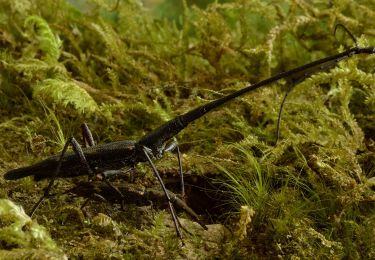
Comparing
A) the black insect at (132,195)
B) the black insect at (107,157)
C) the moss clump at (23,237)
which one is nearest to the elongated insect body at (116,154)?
the black insect at (107,157)

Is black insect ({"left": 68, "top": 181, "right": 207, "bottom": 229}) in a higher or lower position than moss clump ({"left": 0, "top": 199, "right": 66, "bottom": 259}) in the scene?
lower

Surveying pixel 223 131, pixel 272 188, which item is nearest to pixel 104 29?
pixel 223 131

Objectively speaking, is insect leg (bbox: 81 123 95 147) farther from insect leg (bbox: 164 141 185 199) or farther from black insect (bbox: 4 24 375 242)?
insect leg (bbox: 164 141 185 199)

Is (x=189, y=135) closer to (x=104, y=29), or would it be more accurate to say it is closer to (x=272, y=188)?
(x=272, y=188)

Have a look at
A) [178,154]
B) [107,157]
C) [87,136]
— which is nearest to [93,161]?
[107,157]

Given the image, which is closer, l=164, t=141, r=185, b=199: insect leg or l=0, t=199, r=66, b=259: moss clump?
l=0, t=199, r=66, b=259: moss clump

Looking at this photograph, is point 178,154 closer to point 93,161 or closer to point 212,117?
point 93,161

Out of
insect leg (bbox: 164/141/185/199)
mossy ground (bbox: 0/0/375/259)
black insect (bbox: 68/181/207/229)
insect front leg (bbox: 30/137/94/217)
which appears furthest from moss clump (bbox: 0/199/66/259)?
insect leg (bbox: 164/141/185/199)

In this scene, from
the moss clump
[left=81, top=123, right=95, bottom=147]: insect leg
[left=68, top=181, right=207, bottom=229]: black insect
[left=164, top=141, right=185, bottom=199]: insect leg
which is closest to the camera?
the moss clump

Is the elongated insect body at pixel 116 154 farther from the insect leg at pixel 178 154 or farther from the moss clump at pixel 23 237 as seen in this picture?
the moss clump at pixel 23 237
